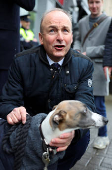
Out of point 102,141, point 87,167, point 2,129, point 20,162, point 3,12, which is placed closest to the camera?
point 20,162

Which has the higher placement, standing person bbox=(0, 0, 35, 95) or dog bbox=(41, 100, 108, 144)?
standing person bbox=(0, 0, 35, 95)

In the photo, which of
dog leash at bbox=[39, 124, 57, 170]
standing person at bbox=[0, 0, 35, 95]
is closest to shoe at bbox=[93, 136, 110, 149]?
standing person at bbox=[0, 0, 35, 95]

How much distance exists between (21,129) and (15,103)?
0.51m

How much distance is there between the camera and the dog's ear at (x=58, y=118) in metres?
1.70

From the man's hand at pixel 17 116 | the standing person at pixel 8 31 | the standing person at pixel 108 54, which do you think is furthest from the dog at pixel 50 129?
the standing person at pixel 108 54

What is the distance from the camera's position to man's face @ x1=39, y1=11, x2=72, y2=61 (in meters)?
2.22

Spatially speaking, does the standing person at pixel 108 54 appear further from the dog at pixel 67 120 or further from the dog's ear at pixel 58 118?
the dog's ear at pixel 58 118

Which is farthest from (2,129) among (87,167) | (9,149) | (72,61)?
(87,167)

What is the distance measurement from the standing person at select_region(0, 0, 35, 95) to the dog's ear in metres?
1.31

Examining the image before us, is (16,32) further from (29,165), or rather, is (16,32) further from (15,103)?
(29,165)

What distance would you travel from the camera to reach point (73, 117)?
1815 millimetres

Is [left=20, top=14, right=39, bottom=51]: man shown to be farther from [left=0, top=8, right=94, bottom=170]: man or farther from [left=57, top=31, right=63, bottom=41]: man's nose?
[left=57, top=31, right=63, bottom=41]: man's nose

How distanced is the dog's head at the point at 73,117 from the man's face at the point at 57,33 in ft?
2.05

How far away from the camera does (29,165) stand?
1.83 m
